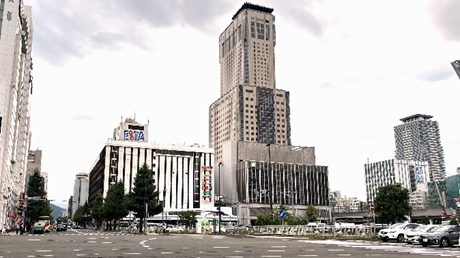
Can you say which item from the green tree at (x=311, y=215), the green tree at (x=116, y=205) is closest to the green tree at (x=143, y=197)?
the green tree at (x=116, y=205)

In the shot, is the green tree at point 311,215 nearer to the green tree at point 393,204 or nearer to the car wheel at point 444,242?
the green tree at point 393,204

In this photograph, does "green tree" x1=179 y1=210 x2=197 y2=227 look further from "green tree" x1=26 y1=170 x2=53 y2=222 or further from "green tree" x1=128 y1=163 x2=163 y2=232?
"green tree" x1=128 y1=163 x2=163 y2=232

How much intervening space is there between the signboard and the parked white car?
138m

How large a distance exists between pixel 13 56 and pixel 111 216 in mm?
38005

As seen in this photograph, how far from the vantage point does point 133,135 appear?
163500mm

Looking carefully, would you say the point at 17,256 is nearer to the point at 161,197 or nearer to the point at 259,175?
the point at 161,197

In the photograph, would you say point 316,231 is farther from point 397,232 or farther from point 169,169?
point 169,169

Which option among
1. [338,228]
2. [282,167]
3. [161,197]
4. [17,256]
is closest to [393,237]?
[338,228]

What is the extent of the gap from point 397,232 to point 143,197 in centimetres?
4714

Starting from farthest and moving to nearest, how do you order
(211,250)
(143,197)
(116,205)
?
(116,205) → (143,197) → (211,250)

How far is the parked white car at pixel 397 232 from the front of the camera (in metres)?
32.7

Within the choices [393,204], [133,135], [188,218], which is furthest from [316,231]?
[133,135]

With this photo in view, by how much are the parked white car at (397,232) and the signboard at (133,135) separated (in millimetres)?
138315

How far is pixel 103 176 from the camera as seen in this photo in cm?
15088
